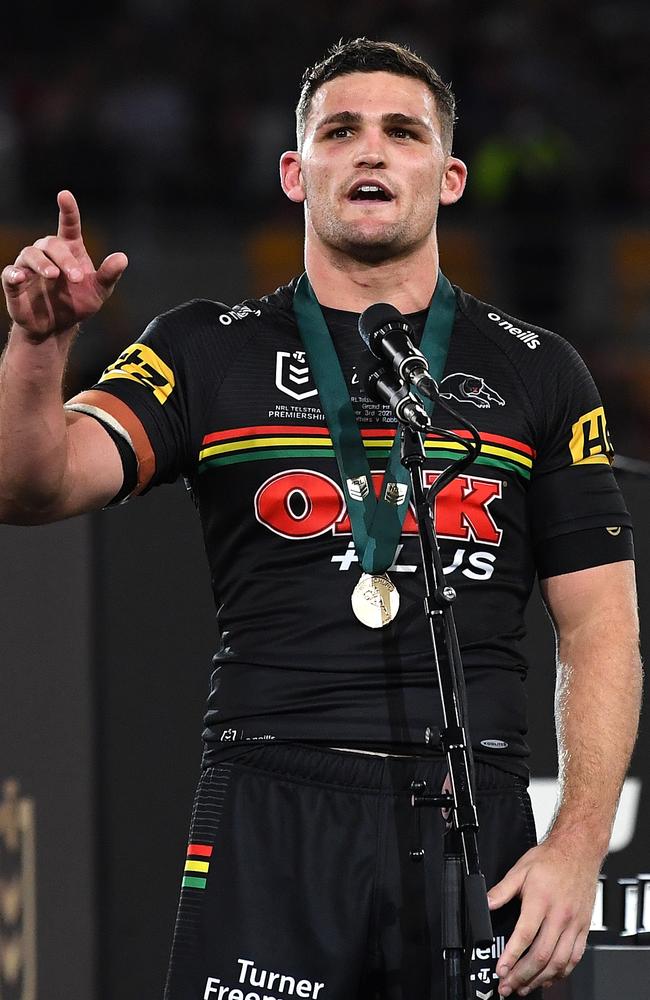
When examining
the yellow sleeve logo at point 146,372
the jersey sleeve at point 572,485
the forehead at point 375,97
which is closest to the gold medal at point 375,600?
the jersey sleeve at point 572,485

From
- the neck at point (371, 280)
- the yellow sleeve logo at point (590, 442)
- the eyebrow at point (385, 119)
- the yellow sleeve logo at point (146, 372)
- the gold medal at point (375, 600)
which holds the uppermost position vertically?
the eyebrow at point (385, 119)

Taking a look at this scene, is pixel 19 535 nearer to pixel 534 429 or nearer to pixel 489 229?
pixel 534 429

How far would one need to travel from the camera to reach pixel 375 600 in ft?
7.22

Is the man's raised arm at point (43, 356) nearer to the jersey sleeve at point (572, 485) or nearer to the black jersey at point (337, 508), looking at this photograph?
the black jersey at point (337, 508)

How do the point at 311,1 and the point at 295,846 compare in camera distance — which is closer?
the point at 295,846

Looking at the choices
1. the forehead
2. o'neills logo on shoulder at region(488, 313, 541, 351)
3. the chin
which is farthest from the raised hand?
o'neills logo on shoulder at region(488, 313, 541, 351)

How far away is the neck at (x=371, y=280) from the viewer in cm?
249

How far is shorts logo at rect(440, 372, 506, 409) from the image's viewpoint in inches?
93.4

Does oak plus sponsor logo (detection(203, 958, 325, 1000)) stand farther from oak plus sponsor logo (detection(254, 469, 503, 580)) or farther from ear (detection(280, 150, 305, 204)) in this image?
ear (detection(280, 150, 305, 204))

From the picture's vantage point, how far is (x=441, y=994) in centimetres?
209

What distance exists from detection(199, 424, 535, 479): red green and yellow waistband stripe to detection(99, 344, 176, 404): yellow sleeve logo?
0.10m

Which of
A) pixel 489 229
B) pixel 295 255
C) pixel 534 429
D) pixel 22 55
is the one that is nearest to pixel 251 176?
pixel 295 255

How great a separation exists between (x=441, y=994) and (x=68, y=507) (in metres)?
0.82

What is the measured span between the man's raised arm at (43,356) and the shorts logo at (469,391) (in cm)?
58
